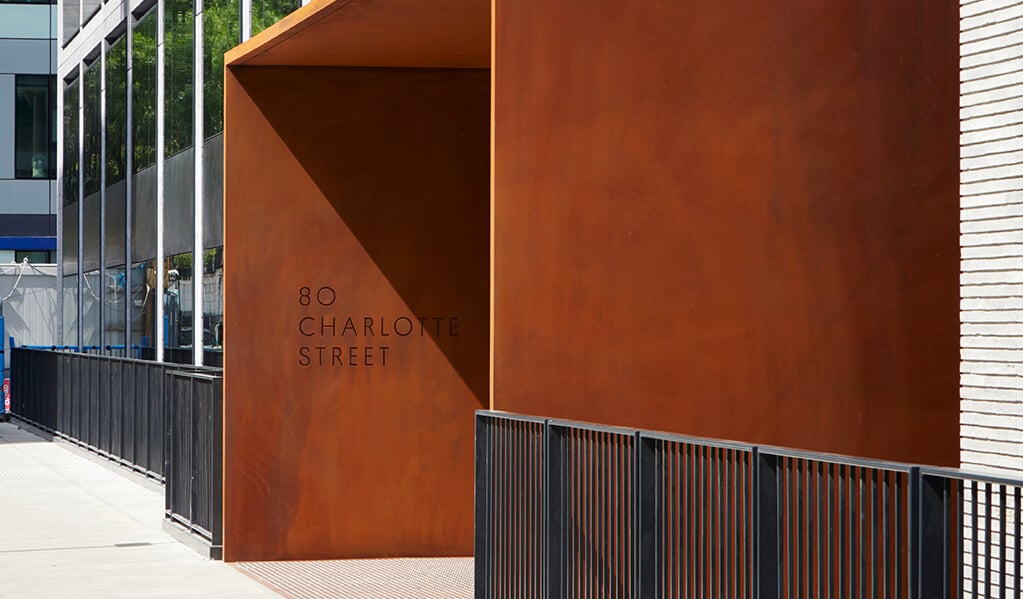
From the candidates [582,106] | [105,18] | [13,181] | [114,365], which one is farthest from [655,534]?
[13,181]

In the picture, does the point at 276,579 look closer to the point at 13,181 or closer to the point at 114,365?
the point at 114,365

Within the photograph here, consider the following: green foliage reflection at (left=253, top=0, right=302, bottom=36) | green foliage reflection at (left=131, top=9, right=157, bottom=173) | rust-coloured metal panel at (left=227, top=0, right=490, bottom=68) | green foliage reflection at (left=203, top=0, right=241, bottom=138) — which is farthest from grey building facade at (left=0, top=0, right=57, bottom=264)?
rust-coloured metal panel at (left=227, top=0, right=490, bottom=68)

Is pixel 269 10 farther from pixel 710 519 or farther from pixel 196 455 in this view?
pixel 710 519

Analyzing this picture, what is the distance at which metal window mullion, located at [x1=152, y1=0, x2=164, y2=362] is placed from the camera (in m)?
22.8

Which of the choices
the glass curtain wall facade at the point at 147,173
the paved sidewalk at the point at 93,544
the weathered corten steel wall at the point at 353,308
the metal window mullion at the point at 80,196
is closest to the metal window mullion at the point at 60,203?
the glass curtain wall facade at the point at 147,173

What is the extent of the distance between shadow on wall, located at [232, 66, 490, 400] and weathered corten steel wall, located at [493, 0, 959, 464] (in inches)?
169

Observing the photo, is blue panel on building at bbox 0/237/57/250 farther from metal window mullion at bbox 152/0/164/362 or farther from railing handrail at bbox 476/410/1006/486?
railing handrail at bbox 476/410/1006/486

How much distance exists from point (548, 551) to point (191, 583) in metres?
4.52

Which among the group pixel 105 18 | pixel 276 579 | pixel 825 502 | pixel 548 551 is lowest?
pixel 276 579

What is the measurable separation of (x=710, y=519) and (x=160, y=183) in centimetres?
1749

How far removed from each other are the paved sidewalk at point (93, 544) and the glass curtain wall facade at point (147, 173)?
2.15 metres

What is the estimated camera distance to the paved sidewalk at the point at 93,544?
11.5m

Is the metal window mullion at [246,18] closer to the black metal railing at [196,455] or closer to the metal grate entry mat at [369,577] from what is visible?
the black metal railing at [196,455]

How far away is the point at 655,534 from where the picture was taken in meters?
7.13
